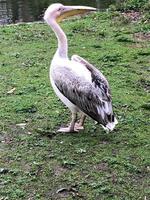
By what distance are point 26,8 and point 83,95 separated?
10249 millimetres

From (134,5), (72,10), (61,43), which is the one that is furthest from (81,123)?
(134,5)

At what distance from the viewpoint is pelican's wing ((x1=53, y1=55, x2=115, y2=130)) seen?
531cm

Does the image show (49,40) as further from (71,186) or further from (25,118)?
(71,186)

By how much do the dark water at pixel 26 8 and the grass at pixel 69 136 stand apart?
4305 mm

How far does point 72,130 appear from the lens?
18.3 feet

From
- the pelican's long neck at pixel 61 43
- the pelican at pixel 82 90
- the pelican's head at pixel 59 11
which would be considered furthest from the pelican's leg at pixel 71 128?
the pelican's head at pixel 59 11

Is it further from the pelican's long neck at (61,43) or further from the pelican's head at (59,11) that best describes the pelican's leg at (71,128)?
the pelican's head at (59,11)

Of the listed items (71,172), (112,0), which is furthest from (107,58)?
(112,0)

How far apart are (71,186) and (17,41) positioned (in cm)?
594

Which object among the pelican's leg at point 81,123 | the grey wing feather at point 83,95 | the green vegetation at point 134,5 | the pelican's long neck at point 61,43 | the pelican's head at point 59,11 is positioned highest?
the pelican's head at point 59,11

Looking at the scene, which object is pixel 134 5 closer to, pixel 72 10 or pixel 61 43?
pixel 72 10

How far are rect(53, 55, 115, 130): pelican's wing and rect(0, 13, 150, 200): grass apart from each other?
0.94ft

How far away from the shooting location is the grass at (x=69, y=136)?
4.50m

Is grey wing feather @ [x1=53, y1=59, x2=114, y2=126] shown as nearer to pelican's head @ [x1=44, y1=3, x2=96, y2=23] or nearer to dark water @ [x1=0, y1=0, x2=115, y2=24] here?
pelican's head @ [x1=44, y1=3, x2=96, y2=23]
